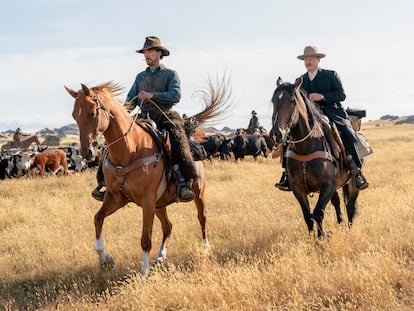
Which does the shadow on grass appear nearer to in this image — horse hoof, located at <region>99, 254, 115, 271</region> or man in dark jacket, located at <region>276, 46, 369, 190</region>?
horse hoof, located at <region>99, 254, 115, 271</region>

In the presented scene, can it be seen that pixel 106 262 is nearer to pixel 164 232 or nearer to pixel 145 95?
pixel 164 232

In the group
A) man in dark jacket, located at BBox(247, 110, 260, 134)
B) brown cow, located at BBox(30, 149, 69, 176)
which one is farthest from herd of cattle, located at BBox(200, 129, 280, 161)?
brown cow, located at BBox(30, 149, 69, 176)

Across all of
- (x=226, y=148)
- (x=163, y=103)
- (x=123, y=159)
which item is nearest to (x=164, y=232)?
(x=123, y=159)

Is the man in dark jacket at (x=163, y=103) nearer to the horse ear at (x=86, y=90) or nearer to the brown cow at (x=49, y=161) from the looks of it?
the horse ear at (x=86, y=90)

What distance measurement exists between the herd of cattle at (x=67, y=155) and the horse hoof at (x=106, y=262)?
10.2 metres

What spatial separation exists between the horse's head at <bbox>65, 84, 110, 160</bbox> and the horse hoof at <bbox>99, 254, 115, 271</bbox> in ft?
6.00

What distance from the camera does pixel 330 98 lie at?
8172mm

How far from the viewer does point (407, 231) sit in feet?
23.6

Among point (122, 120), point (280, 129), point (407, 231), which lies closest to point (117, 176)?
point (122, 120)

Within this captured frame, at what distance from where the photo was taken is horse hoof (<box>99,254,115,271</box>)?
707 centimetres

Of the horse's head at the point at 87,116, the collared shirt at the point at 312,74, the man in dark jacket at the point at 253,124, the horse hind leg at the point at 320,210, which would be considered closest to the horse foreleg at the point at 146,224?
the horse's head at the point at 87,116

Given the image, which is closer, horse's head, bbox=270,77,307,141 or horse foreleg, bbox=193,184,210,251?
horse's head, bbox=270,77,307,141

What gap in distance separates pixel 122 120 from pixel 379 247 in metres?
3.73

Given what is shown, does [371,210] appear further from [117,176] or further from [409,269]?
[117,176]
